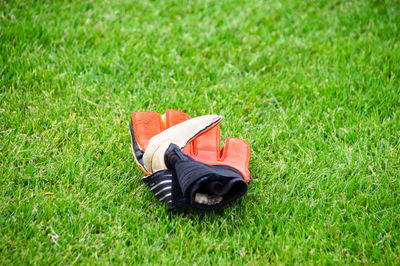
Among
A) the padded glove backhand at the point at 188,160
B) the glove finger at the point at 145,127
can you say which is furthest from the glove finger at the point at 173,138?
the glove finger at the point at 145,127

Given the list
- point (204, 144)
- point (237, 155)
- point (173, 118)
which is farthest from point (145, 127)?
point (237, 155)

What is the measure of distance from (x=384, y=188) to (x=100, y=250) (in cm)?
166

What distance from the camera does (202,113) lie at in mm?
2898

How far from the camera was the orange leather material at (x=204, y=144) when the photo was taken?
2301 mm

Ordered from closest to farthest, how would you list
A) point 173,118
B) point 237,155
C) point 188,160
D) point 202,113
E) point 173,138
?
point 188,160
point 173,138
point 237,155
point 173,118
point 202,113

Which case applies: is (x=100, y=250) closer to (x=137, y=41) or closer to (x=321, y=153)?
(x=321, y=153)

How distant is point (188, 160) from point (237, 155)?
0.39 meters

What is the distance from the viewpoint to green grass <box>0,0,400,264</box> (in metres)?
1.93

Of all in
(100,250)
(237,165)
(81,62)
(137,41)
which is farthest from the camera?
(137,41)

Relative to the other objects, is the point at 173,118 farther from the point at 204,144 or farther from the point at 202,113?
the point at 202,113

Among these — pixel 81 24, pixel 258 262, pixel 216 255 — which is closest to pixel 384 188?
pixel 258 262

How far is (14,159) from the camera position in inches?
90.2

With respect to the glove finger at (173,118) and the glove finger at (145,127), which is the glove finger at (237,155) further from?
the glove finger at (145,127)

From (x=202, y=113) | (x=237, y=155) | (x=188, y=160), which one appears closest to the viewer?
(x=188, y=160)
